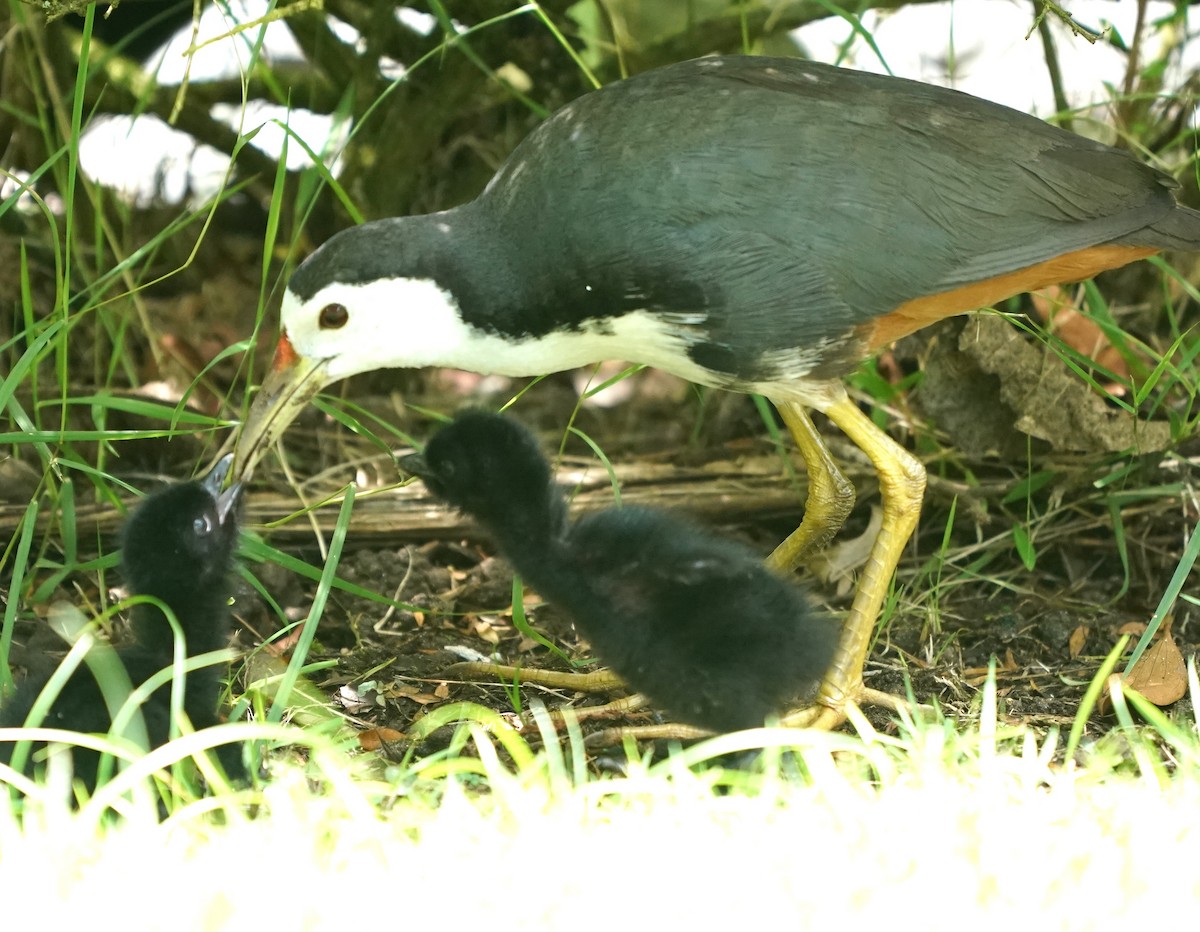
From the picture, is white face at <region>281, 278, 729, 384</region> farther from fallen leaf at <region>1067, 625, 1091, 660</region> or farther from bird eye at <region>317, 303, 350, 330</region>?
fallen leaf at <region>1067, 625, 1091, 660</region>

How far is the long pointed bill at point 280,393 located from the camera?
380 cm

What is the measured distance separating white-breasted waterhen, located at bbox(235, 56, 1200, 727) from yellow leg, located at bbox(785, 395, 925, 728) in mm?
13

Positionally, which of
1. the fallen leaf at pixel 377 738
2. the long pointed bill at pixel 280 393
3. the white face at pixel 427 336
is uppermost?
the white face at pixel 427 336

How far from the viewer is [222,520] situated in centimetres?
347

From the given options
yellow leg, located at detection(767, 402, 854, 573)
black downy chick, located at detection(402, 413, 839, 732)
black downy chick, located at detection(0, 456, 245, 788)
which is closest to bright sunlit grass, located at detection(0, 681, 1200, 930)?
black downy chick, located at detection(402, 413, 839, 732)

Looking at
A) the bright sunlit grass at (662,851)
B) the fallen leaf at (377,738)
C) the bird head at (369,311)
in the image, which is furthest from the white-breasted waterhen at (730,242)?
the bright sunlit grass at (662,851)

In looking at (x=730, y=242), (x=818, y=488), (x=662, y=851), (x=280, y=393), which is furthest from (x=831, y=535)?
(x=662, y=851)

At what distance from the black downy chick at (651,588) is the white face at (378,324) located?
1.16 ft

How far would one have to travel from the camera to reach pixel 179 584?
11.0 ft

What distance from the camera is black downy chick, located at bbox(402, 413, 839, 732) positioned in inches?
128

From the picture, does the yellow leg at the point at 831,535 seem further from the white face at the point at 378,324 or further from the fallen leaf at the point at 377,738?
the white face at the point at 378,324

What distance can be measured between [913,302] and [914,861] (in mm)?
1685

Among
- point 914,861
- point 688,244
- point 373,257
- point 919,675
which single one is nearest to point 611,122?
point 688,244

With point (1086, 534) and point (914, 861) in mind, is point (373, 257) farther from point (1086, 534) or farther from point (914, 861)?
point (1086, 534)
